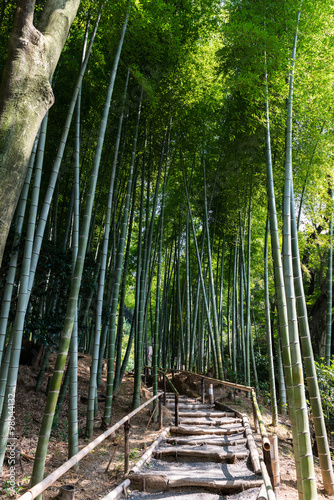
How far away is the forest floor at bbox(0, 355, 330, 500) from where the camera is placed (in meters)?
2.56

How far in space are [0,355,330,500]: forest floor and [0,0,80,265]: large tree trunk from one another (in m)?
2.10

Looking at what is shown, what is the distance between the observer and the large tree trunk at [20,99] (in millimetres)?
1414

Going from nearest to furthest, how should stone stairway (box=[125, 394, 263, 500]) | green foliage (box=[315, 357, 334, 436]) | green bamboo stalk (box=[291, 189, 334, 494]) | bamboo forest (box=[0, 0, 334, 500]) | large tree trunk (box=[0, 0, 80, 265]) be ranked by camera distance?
1. large tree trunk (box=[0, 0, 80, 265])
2. bamboo forest (box=[0, 0, 334, 500])
3. stone stairway (box=[125, 394, 263, 500])
4. green bamboo stalk (box=[291, 189, 334, 494])
5. green foliage (box=[315, 357, 334, 436])

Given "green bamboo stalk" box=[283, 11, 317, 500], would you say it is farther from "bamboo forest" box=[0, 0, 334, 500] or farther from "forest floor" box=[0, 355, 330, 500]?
"forest floor" box=[0, 355, 330, 500]

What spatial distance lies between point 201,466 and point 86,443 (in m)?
1.19

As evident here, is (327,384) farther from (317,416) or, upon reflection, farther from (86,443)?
(86,443)

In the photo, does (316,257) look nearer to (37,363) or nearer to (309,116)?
(309,116)

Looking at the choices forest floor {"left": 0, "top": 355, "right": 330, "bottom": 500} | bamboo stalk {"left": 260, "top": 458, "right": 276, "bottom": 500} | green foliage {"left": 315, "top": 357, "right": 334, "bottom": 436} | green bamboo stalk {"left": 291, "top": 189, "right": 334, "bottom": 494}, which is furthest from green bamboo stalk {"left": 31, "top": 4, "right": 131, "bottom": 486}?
green foliage {"left": 315, "top": 357, "right": 334, "bottom": 436}

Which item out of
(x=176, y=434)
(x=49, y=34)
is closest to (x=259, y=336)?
(x=176, y=434)

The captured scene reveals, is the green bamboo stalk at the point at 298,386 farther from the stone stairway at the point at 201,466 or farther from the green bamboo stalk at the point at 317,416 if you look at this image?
the green bamboo stalk at the point at 317,416

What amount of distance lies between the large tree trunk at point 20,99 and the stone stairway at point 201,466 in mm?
2218

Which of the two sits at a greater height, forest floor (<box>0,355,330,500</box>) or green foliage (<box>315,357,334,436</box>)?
green foliage (<box>315,357,334,436</box>)

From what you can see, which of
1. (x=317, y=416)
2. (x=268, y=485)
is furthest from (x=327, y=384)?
(x=268, y=485)

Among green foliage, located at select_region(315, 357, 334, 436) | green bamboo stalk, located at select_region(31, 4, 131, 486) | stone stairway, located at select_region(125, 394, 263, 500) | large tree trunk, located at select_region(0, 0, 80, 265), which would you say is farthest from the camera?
green foliage, located at select_region(315, 357, 334, 436)
